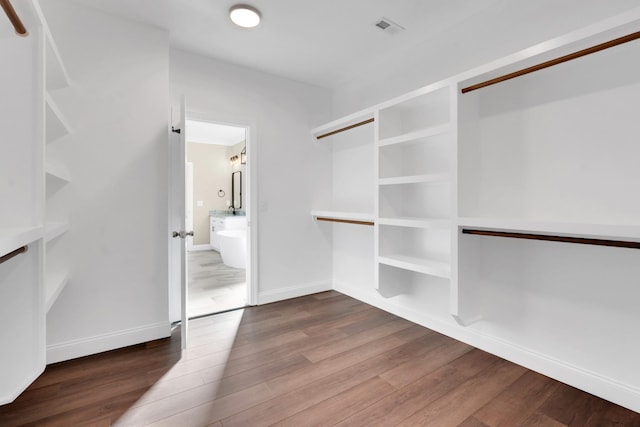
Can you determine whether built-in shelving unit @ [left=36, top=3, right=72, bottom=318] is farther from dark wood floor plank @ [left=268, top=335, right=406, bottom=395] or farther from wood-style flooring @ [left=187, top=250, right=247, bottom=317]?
dark wood floor plank @ [left=268, top=335, right=406, bottom=395]

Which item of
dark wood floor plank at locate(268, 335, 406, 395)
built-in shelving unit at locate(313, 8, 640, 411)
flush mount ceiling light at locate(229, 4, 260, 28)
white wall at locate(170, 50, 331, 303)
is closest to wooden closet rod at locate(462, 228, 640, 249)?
built-in shelving unit at locate(313, 8, 640, 411)

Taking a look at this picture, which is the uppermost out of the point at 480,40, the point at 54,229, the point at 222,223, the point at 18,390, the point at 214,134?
the point at 214,134

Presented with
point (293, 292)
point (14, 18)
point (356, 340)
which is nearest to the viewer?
point (14, 18)

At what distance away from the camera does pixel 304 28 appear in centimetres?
251

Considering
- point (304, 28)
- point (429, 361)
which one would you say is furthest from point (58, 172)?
point (429, 361)

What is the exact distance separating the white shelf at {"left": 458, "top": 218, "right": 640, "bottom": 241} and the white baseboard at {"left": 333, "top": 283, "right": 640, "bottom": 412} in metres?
0.84

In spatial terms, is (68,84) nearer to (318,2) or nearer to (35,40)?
(35,40)

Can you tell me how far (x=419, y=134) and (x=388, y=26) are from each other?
993 millimetres

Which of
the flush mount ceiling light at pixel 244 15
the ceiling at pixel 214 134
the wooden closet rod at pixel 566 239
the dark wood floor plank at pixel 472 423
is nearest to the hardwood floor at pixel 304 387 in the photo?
the dark wood floor plank at pixel 472 423

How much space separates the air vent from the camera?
2.44 metres

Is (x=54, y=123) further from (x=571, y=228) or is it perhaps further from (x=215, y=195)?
(x=215, y=195)

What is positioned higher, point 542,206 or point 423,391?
point 542,206

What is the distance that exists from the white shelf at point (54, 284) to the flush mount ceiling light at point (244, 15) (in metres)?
2.23

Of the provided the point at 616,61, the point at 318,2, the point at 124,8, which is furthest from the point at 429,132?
the point at 124,8
